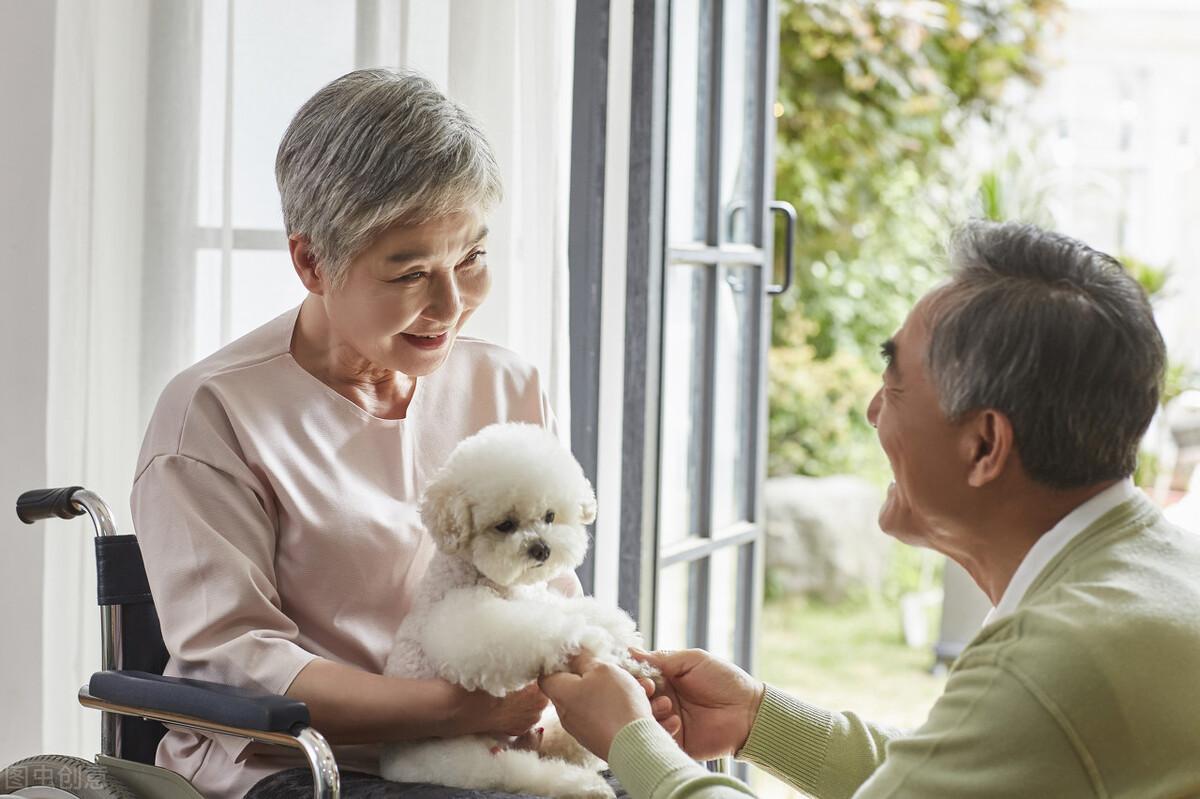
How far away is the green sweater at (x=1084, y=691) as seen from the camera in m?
1.09

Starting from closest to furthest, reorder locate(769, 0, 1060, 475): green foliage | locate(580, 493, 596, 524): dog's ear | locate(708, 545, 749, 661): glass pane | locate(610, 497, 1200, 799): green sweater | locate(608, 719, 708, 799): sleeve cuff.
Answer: locate(610, 497, 1200, 799): green sweater → locate(608, 719, 708, 799): sleeve cuff → locate(580, 493, 596, 524): dog's ear → locate(708, 545, 749, 661): glass pane → locate(769, 0, 1060, 475): green foliage

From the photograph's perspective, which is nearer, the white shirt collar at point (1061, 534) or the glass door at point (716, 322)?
the white shirt collar at point (1061, 534)

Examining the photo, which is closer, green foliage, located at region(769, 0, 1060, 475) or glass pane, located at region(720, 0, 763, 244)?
glass pane, located at region(720, 0, 763, 244)

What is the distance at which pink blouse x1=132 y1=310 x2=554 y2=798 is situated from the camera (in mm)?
1457

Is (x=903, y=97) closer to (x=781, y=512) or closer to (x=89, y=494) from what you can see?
(x=781, y=512)

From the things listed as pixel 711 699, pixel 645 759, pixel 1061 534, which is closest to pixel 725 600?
pixel 711 699

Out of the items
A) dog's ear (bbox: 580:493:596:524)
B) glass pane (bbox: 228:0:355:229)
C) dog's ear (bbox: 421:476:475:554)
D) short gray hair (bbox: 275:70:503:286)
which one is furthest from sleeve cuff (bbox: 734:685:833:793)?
glass pane (bbox: 228:0:355:229)

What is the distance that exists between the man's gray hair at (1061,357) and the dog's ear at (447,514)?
56 cm

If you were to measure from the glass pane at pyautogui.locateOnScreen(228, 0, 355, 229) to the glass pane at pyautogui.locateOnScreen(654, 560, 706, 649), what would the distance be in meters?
1.35

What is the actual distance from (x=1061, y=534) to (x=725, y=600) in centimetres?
206

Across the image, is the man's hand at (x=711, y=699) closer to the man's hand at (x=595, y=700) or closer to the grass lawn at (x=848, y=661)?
the man's hand at (x=595, y=700)

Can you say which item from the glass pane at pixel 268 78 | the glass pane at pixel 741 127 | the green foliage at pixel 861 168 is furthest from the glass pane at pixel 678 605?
the green foliage at pixel 861 168

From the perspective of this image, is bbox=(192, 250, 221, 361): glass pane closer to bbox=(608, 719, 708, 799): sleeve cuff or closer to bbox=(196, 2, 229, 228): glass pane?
bbox=(196, 2, 229, 228): glass pane

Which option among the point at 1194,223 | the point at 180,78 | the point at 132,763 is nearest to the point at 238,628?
the point at 132,763
